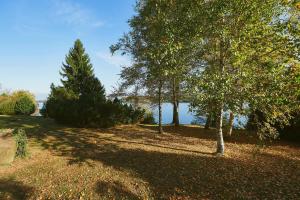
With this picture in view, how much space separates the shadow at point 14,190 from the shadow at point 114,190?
2.71 metres

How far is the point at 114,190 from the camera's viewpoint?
33.6 feet

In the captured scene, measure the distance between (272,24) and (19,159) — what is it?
1460cm

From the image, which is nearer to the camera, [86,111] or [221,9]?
[221,9]

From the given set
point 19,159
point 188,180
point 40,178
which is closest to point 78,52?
point 19,159

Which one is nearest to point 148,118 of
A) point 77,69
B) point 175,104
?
point 175,104

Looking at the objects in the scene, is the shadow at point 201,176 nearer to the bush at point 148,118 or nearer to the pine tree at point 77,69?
the bush at point 148,118

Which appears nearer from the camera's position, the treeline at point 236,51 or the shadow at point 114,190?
the shadow at point 114,190

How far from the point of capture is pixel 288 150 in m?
15.7

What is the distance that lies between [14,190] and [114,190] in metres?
4.03

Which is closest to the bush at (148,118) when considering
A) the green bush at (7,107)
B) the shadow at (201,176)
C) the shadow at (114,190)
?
the shadow at (201,176)

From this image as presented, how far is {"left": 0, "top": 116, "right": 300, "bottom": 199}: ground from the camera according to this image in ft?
32.7

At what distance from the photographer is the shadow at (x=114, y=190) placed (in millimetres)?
9828

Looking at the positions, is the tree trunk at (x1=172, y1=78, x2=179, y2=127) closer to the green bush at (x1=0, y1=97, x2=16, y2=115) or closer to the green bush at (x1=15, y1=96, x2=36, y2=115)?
the green bush at (x1=15, y1=96, x2=36, y2=115)

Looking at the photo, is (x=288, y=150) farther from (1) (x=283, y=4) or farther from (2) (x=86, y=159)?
(2) (x=86, y=159)
